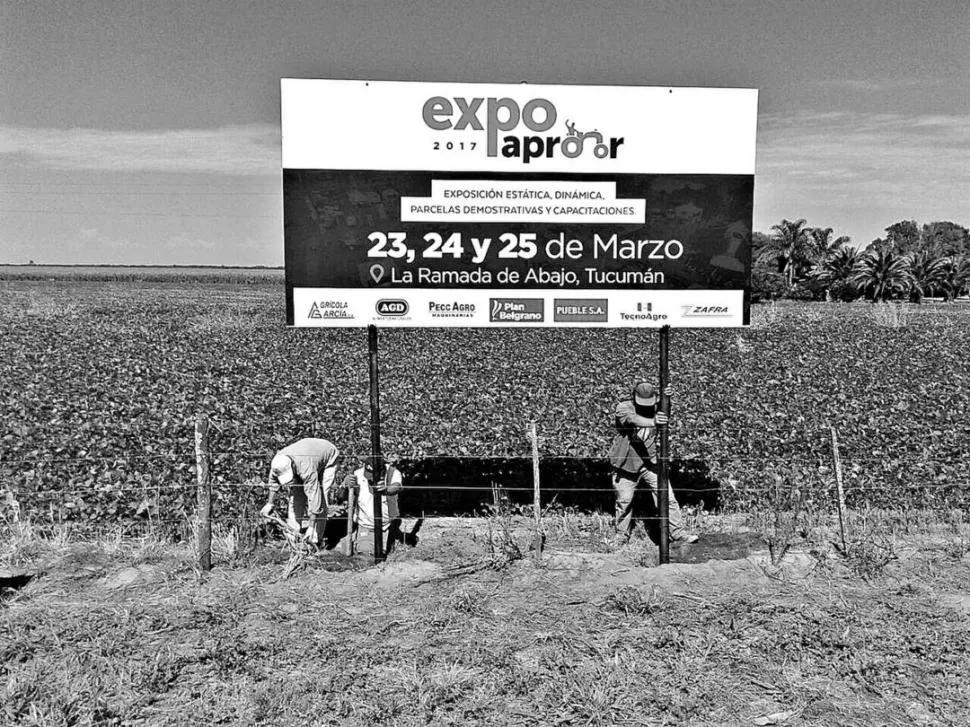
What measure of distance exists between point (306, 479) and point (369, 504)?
2.37ft

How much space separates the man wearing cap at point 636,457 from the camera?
924 centimetres

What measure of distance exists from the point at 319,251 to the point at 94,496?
4337mm

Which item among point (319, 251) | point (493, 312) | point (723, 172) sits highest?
point (723, 172)

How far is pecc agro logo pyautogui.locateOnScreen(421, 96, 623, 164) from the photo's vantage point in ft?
27.7

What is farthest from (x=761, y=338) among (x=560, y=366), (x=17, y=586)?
(x=17, y=586)

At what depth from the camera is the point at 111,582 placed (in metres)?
8.02

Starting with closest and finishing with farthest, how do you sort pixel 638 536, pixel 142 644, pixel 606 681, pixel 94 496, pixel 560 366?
1. pixel 606 681
2. pixel 142 644
3. pixel 638 536
4. pixel 94 496
5. pixel 560 366

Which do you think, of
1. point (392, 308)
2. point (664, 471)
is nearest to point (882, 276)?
point (664, 471)

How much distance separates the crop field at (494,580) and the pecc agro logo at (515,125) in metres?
3.84

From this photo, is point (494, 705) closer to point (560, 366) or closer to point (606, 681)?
point (606, 681)

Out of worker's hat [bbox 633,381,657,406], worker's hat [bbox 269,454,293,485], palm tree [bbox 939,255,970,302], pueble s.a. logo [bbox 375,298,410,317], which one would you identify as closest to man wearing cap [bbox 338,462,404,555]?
worker's hat [bbox 269,454,293,485]

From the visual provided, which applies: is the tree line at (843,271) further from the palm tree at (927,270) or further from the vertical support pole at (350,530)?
the vertical support pole at (350,530)

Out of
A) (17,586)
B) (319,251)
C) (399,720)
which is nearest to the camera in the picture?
(399,720)

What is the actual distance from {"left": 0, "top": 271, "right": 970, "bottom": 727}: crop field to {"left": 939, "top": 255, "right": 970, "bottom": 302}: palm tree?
70.6 metres
